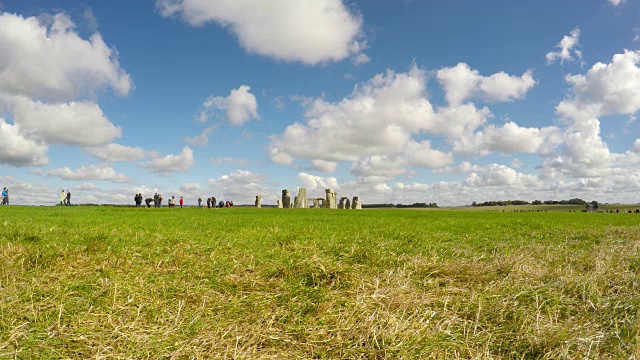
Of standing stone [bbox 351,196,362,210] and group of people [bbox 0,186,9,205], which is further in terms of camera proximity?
standing stone [bbox 351,196,362,210]

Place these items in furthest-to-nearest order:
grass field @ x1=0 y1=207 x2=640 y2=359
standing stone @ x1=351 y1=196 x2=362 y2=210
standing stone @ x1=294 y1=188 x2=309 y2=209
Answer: standing stone @ x1=351 y1=196 x2=362 y2=210, standing stone @ x1=294 y1=188 x2=309 y2=209, grass field @ x1=0 y1=207 x2=640 y2=359

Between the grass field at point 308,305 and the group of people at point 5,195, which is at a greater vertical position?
the group of people at point 5,195

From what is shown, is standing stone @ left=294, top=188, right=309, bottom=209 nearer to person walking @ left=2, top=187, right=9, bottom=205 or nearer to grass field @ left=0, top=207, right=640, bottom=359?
person walking @ left=2, top=187, right=9, bottom=205

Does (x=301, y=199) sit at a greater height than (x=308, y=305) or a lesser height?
greater

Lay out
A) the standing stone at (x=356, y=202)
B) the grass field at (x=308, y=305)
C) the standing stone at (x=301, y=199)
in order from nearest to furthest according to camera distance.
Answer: the grass field at (x=308, y=305) → the standing stone at (x=301, y=199) → the standing stone at (x=356, y=202)

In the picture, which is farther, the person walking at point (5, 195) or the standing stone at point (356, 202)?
the standing stone at point (356, 202)

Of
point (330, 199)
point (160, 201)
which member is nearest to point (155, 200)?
point (160, 201)

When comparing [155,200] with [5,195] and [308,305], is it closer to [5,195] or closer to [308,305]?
[5,195]

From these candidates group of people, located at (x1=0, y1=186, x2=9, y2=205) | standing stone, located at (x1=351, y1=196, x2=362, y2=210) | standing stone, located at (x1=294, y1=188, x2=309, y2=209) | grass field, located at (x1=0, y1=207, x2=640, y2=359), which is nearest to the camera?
grass field, located at (x1=0, y1=207, x2=640, y2=359)

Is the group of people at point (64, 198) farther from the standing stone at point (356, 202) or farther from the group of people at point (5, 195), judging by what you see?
the standing stone at point (356, 202)

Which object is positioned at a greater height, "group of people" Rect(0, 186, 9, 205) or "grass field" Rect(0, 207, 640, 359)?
"group of people" Rect(0, 186, 9, 205)

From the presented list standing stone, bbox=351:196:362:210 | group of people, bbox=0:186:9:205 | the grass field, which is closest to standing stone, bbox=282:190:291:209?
standing stone, bbox=351:196:362:210

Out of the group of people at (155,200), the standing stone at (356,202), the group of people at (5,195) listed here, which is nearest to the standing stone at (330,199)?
the standing stone at (356,202)

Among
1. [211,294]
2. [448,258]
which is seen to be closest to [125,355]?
[211,294]
